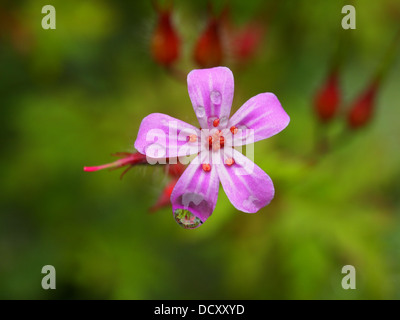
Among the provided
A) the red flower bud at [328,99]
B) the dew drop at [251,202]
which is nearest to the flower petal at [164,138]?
the dew drop at [251,202]

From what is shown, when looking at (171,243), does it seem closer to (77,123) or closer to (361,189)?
(77,123)

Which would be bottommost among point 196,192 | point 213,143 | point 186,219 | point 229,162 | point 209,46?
point 186,219

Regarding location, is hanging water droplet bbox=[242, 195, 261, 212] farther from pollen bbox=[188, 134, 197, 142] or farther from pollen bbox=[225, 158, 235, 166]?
pollen bbox=[188, 134, 197, 142]

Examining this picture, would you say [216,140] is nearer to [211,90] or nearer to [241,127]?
[241,127]

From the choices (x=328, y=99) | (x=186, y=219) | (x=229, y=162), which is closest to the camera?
(x=186, y=219)

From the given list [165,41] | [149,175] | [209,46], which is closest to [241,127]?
[209,46]
